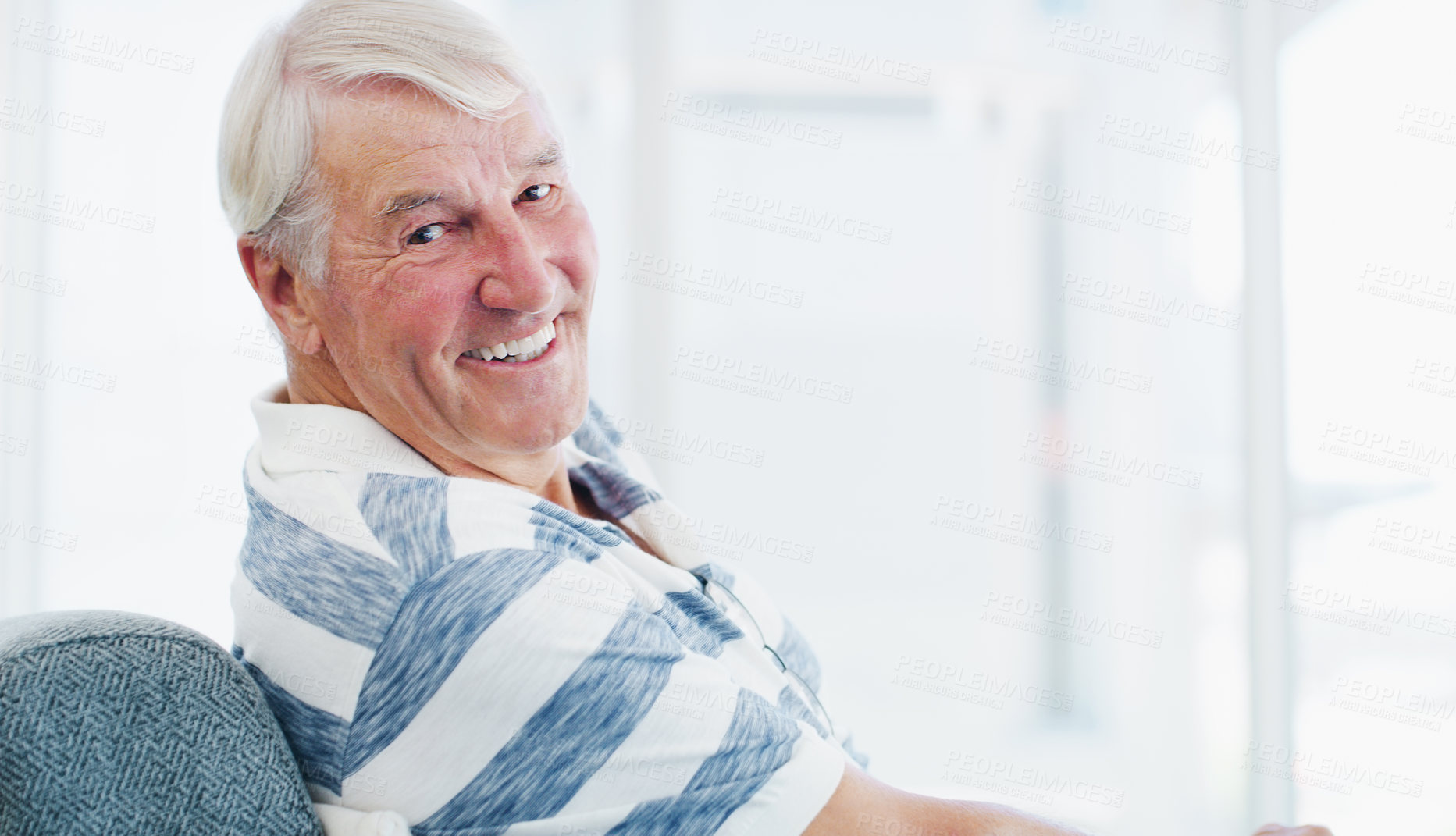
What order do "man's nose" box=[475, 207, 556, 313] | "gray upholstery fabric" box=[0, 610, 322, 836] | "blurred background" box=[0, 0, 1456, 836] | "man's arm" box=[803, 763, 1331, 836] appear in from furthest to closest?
1. "blurred background" box=[0, 0, 1456, 836]
2. "man's nose" box=[475, 207, 556, 313]
3. "man's arm" box=[803, 763, 1331, 836]
4. "gray upholstery fabric" box=[0, 610, 322, 836]

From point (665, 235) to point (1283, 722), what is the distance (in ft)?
5.78

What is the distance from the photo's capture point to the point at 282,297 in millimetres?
958

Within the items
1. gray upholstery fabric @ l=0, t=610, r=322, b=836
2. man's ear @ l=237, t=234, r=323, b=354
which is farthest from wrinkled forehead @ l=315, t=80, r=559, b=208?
gray upholstery fabric @ l=0, t=610, r=322, b=836

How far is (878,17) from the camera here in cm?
224

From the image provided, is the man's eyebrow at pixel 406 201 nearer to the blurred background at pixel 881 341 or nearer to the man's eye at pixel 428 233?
the man's eye at pixel 428 233

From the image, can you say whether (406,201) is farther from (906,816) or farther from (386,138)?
(906,816)

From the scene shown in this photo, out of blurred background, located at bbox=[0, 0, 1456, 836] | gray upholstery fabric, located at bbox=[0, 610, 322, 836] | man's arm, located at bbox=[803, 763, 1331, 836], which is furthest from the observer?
blurred background, located at bbox=[0, 0, 1456, 836]

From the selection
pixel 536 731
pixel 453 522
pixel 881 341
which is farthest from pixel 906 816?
pixel 881 341

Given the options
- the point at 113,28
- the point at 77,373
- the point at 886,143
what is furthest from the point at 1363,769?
the point at 113,28

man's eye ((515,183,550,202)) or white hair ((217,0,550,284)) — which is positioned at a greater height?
white hair ((217,0,550,284))

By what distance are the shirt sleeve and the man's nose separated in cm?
27

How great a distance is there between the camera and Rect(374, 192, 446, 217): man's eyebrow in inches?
34.7

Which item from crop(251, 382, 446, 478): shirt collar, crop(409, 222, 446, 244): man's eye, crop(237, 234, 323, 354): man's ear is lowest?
crop(251, 382, 446, 478): shirt collar

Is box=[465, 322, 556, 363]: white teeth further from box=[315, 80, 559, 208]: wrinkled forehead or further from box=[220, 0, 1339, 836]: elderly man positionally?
box=[315, 80, 559, 208]: wrinkled forehead
